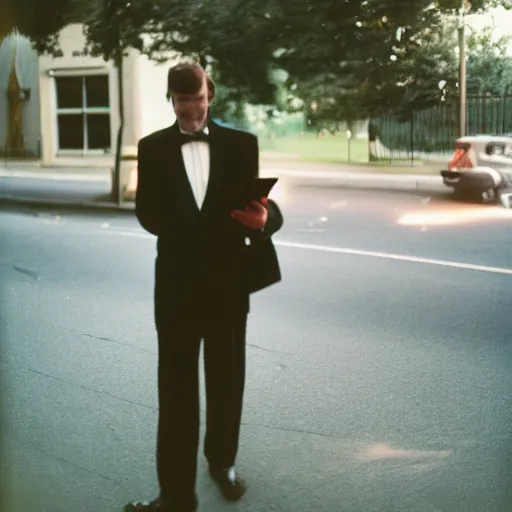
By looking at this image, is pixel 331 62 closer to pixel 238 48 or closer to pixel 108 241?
pixel 238 48

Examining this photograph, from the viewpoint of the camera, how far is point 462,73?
366cm

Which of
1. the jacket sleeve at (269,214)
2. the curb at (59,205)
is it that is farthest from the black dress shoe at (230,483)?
the curb at (59,205)

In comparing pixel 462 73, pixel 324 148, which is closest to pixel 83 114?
pixel 324 148

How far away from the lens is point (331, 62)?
12.2 feet

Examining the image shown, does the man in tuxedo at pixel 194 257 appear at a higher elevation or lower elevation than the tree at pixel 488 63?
lower

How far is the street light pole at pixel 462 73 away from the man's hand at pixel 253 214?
1.44m

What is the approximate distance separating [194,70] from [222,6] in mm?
1025

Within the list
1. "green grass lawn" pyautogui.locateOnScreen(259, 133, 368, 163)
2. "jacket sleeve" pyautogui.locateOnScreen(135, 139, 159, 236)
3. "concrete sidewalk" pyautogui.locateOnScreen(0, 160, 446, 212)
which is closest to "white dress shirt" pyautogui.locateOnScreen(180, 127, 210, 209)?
"jacket sleeve" pyautogui.locateOnScreen(135, 139, 159, 236)

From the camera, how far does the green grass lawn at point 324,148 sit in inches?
142

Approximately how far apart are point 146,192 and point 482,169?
5.97ft

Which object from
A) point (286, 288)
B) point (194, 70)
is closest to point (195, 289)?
point (194, 70)

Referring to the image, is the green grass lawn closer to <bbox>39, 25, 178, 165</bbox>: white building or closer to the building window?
<bbox>39, 25, 178, 165</bbox>: white building

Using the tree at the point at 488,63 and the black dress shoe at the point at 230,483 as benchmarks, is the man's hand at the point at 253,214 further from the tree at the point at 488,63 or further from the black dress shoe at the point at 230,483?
the tree at the point at 488,63

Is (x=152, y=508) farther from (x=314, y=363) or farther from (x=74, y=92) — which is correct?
(x=74, y=92)
